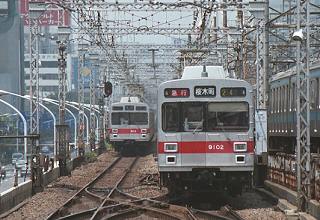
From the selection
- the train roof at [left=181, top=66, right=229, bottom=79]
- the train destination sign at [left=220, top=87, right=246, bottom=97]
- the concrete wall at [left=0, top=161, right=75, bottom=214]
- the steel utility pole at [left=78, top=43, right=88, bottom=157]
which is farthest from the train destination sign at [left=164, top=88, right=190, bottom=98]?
the steel utility pole at [left=78, top=43, right=88, bottom=157]

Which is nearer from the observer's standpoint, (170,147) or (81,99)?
(170,147)

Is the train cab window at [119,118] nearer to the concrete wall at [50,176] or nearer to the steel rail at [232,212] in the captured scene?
the concrete wall at [50,176]

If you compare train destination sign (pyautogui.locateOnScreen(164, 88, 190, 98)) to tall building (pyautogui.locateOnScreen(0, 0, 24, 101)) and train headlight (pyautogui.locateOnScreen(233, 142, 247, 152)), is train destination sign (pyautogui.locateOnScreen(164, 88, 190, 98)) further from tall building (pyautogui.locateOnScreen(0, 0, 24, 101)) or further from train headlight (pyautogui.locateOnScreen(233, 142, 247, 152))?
tall building (pyautogui.locateOnScreen(0, 0, 24, 101))

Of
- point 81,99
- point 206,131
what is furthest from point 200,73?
point 81,99

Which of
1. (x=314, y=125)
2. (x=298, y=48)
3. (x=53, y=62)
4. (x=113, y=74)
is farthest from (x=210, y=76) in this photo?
(x=53, y=62)

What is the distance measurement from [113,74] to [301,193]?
41.5 metres

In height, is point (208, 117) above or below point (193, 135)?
above

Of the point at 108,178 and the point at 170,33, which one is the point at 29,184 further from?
the point at 170,33

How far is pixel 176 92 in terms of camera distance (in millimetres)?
14219

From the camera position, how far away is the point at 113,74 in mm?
53312

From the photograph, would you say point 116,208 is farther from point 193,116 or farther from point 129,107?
point 129,107

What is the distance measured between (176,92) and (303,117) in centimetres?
272

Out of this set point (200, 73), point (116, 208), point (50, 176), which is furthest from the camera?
point (50, 176)

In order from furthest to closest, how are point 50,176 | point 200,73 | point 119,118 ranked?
point 119,118
point 50,176
point 200,73
